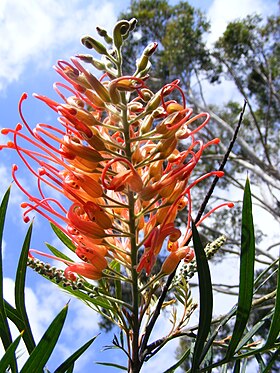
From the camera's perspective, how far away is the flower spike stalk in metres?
0.62

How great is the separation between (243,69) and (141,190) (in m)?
9.10

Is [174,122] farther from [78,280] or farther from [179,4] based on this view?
[179,4]

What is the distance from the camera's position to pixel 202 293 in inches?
18.7

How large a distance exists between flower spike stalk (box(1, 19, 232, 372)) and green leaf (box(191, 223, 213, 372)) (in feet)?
0.36

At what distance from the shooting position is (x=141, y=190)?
2.06ft

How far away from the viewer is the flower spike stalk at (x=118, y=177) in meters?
0.62

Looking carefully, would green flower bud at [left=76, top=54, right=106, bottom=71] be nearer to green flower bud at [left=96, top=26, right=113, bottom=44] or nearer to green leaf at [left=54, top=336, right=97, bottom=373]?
green flower bud at [left=96, top=26, right=113, bottom=44]

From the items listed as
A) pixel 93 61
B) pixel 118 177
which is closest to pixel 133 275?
pixel 118 177

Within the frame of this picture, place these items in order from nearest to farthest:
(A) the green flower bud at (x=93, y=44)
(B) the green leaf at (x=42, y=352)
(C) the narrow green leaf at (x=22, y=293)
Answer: (B) the green leaf at (x=42, y=352) → (C) the narrow green leaf at (x=22, y=293) → (A) the green flower bud at (x=93, y=44)

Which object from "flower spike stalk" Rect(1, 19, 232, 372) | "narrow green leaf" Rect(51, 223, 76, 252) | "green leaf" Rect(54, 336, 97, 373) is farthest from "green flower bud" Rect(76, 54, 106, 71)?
"green leaf" Rect(54, 336, 97, 373)

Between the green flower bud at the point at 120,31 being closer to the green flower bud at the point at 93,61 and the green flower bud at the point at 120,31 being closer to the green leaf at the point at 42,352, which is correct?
the green flower bud at the point at 93,61

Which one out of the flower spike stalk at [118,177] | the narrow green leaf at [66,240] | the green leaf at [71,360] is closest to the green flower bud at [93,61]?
the flower spike stalk at [118,177]

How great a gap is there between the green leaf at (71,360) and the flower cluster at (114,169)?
0.12 metres

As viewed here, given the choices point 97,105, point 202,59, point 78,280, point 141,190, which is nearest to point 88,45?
point 97,105
